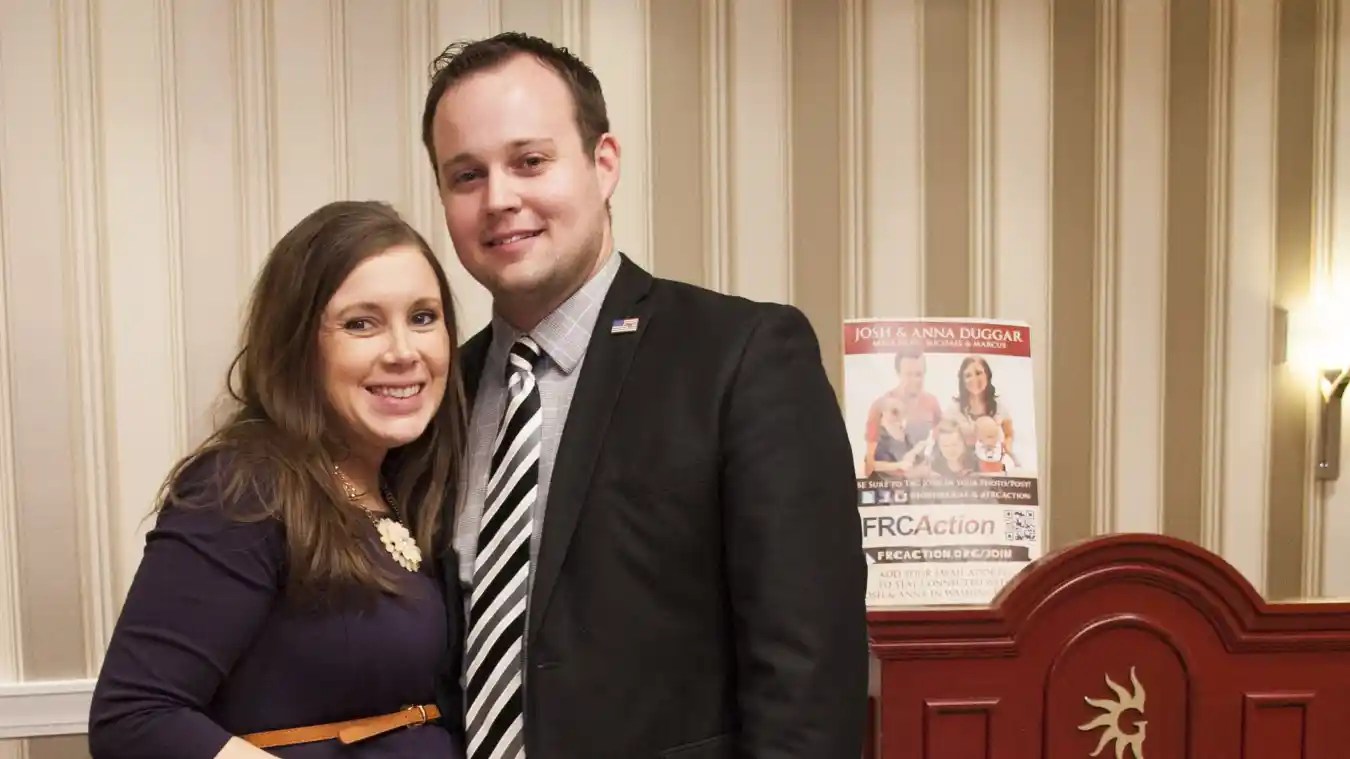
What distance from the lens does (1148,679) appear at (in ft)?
4.78

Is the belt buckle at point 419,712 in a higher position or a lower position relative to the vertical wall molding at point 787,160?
lower

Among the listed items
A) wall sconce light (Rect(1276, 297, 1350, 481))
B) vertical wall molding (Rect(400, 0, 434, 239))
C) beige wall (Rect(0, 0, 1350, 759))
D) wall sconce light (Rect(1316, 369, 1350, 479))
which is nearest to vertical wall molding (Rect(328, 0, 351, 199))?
beige wall (Rect(0, 0, 1350, 759))

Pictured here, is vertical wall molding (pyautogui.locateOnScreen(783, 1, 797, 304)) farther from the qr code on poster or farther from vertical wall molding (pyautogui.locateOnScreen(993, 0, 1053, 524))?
the qr code on poster

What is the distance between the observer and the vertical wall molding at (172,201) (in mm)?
2002

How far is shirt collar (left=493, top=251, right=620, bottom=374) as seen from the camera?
4.06 ft

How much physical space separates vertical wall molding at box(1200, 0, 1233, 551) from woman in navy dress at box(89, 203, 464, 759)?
2033mm

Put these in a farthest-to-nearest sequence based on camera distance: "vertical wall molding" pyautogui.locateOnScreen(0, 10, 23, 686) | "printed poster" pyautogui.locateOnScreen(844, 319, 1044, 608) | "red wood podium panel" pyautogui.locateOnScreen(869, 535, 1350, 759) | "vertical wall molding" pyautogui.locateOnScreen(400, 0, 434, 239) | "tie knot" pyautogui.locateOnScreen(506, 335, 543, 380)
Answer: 1. "vertical wall molding" pyautogui.locateOnScreen(400, 0, 434, 239)
2. "vertical wall molding" pyautogui.locateOnScreen(0, 10, 23, 686)
3. "printed poster" pyautogui.locateOnScreen(844, 319, 1044, 608)
4. "red wood podium panel" pyautogui.locateOnScreen(869, 535, 1350, 759)
5. "tie knot" pyautogui.locateOnScreen(506, 335, 543, 380)

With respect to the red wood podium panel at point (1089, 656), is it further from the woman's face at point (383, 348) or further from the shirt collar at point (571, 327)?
the woman's face at point (383, 348)

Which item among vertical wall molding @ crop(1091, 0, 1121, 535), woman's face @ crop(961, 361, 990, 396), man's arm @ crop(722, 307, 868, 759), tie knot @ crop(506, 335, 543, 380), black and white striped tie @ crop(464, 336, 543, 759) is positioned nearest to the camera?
man's arm @ crop(722, 307, 868, 759)

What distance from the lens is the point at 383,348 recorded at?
4.02 ft

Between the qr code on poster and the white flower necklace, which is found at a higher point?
the white flower necklace

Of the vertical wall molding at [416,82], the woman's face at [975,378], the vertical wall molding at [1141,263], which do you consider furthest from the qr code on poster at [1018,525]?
the vertical wall molding at [416,82]

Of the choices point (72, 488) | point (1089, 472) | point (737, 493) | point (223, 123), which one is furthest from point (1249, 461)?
point (72, 488)

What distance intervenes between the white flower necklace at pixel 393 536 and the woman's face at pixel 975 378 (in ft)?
3.78
